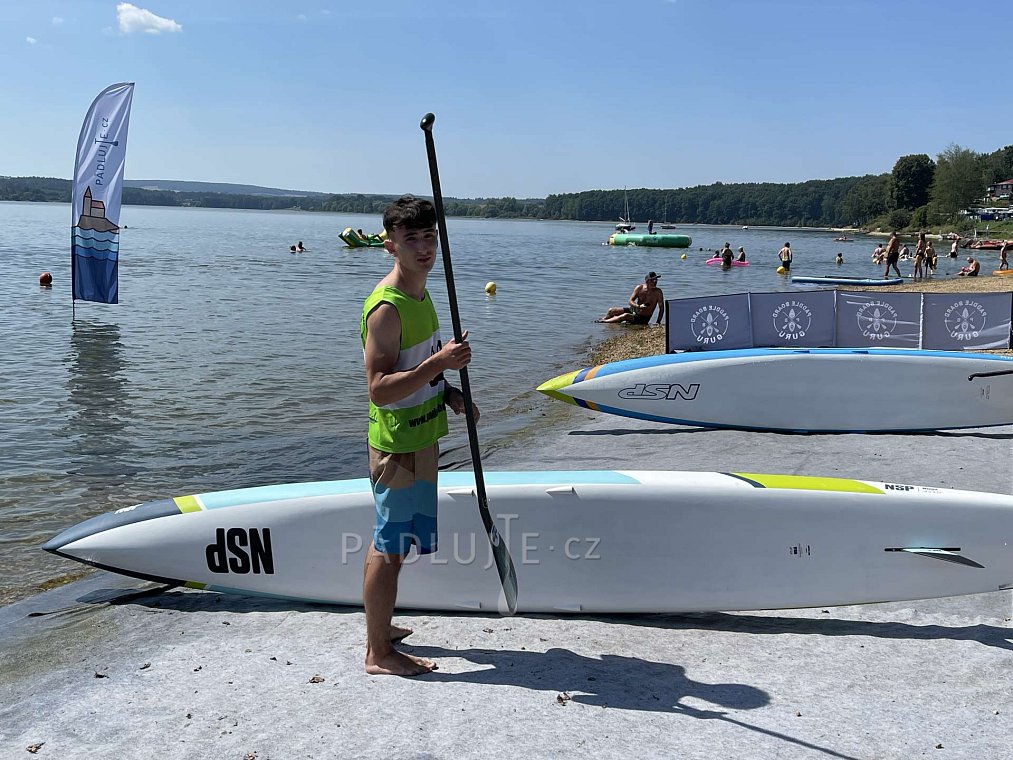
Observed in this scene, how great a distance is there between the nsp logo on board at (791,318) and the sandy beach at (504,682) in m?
8.14

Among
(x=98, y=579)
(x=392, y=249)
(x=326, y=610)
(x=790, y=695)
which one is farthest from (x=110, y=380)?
(x=790, y=695)

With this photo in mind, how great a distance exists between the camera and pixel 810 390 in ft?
28.7

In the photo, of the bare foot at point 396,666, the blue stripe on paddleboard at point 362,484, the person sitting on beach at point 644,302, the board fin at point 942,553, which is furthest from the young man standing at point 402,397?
the person sitting on beach at point 644,302

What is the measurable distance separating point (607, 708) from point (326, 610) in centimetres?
187

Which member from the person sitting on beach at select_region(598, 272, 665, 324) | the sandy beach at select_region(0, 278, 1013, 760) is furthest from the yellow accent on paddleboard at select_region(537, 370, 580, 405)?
the person sitting on beach at select_region(598, 272, 665, 324)

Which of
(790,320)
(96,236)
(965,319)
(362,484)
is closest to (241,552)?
(362,484)

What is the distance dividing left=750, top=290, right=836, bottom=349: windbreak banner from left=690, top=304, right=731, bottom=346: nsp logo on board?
0.47 m

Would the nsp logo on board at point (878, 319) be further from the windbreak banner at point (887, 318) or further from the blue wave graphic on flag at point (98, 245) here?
the blue wave graphic on flag at point (98, 245)

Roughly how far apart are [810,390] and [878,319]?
3996 mm

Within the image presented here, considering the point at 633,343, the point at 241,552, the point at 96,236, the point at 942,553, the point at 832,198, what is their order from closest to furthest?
1. the point at 942,553
2. the point at 241,552
3. the point at 96,236
4. the point at 633,343
5. the point at 832,198

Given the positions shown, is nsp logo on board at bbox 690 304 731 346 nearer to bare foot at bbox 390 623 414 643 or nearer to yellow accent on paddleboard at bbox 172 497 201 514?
yellow accent on paddleboard at bbox 172 497 201 514

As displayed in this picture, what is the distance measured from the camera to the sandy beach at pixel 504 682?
10.2 ft

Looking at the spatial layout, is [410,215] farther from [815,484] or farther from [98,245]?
[98,245]

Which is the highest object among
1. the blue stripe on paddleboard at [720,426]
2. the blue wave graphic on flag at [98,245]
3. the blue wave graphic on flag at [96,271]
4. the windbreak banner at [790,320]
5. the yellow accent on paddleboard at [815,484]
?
the blue wave graphic on flag at [98,245]
